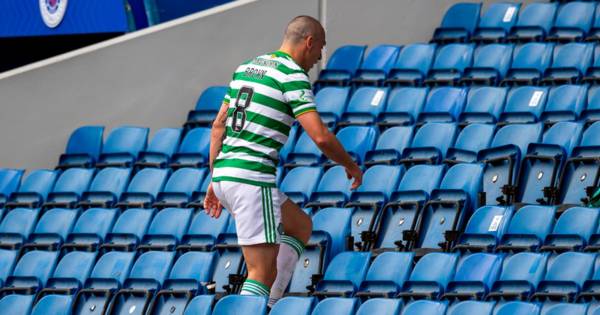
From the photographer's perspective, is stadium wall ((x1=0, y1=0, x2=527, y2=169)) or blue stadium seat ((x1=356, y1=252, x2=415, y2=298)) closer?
blue stadium seat ((x1=356, y1=252, x2=415, y2=298))

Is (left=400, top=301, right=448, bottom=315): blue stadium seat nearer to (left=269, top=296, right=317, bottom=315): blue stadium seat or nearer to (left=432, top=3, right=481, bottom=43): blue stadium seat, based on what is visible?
(left=269, top=296, right=317, bottom=315): blue stadium seat

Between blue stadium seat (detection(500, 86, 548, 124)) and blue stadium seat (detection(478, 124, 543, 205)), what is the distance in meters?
0.44

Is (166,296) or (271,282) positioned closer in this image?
(271,282)

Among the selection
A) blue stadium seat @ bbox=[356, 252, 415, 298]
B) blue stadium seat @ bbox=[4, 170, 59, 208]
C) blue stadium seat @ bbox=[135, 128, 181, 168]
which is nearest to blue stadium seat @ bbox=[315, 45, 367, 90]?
blue stadium seat @ bbox=[135, 128, 181, 168]

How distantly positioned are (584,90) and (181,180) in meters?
2.42

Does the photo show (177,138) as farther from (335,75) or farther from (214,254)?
(214,254)

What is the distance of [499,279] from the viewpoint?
680 cm

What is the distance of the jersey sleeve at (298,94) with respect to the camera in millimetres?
6328

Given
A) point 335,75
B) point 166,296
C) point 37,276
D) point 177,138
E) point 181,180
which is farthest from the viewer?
point 335,75

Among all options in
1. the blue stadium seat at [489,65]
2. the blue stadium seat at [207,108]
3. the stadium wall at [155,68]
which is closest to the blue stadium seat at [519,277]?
the blue stadium seat at [489,65]

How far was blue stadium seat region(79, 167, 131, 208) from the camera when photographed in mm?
9023

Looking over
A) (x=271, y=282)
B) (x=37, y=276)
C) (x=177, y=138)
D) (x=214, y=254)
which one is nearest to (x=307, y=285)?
(x=214, y=254)

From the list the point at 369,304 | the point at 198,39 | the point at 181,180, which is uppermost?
the point at 198,39

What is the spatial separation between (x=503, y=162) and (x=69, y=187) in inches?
104
